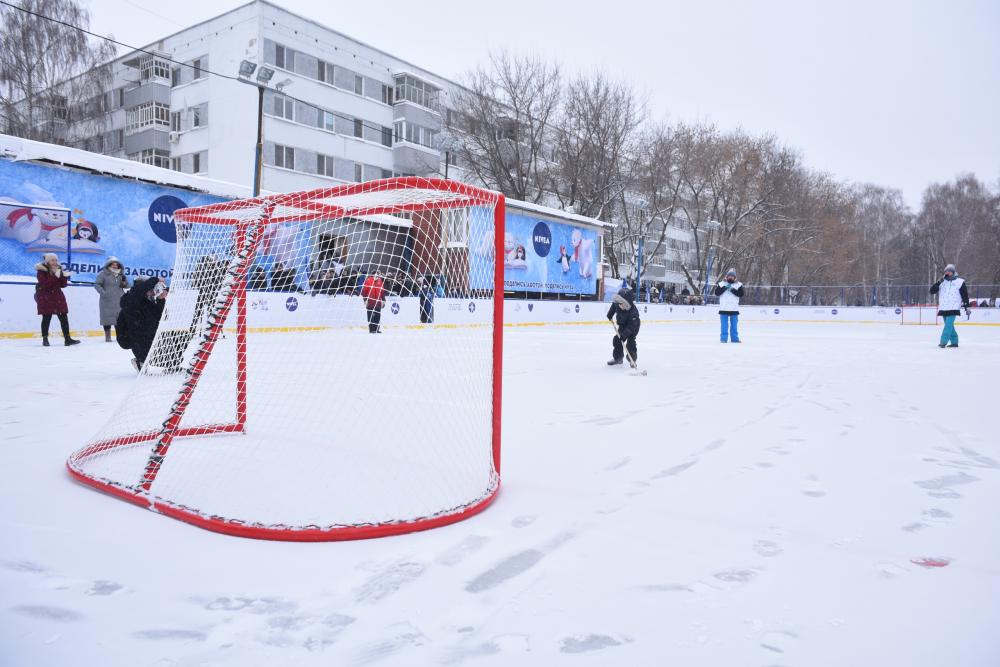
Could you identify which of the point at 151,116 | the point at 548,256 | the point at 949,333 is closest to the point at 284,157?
the point at 151,116

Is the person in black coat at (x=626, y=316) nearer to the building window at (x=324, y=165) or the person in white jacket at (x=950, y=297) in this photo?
the person in white jacket at (x=950, y=297)

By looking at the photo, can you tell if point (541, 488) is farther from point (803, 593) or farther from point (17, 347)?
point (17, 347)

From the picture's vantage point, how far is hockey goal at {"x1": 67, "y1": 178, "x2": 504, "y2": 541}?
2.96m

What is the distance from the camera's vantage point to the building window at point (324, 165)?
28641 millimetres

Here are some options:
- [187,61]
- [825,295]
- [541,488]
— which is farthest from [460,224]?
[187,61]

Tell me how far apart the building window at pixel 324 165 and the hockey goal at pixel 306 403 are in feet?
74.9

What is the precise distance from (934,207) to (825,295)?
3556cm

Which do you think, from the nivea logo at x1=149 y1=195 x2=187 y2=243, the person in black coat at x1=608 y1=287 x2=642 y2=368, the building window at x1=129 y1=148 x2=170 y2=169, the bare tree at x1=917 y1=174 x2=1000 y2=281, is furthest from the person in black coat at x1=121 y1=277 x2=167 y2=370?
the bare tree at x1=917 y1=174 x2=1000 y2=281

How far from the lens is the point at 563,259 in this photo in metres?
22.5

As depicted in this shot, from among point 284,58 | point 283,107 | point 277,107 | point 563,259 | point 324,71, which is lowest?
point 563,259

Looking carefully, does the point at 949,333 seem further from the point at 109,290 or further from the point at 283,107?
the point at 283,107

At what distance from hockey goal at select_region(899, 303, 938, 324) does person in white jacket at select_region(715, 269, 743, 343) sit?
619 inches

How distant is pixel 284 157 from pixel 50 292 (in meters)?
18.7

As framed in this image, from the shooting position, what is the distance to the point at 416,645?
1.76 metres
